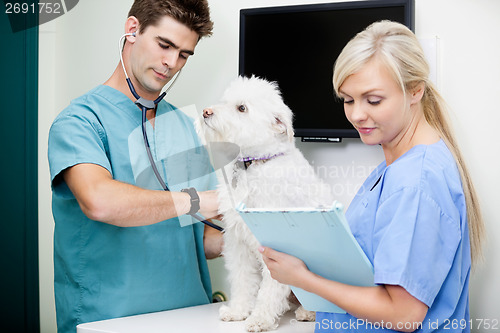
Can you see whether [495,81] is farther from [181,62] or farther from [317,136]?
[181,62]

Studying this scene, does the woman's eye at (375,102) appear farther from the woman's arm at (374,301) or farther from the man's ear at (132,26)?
the man's ear at (132,26)

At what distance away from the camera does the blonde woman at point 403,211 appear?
83 cm

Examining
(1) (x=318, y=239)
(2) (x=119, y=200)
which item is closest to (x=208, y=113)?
(2) (x=119, y=200)

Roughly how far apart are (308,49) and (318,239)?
912 mm

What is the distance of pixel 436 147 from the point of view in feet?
3.06

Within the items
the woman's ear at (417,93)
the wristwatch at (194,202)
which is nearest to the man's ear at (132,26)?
the wristwatch at (194,202)

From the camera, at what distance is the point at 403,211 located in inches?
33.2

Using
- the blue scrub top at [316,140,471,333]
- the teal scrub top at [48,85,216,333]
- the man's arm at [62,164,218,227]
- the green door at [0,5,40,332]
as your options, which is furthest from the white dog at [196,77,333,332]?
the green door at [0,5,40,332]

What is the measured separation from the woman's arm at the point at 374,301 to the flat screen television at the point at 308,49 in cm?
76

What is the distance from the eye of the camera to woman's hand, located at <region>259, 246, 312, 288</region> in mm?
951

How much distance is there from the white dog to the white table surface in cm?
4

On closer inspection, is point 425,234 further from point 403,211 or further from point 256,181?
point 256,181

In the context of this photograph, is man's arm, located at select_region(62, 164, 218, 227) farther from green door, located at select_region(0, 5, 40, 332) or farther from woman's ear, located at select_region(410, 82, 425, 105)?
green door, located at select_region(0, 5, 40, 332)

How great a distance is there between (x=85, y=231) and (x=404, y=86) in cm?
103
